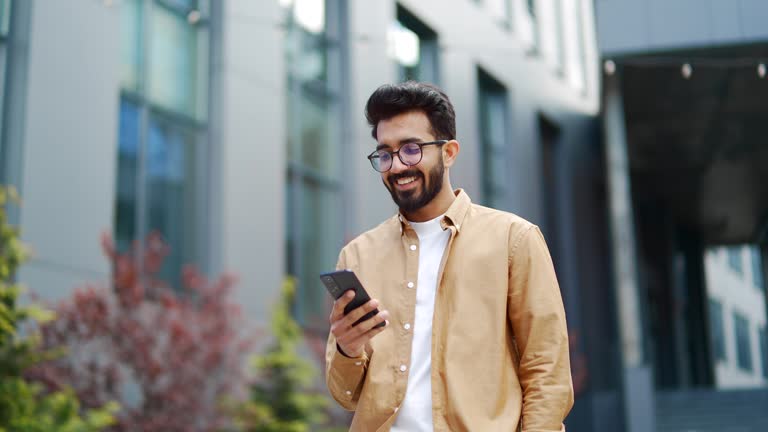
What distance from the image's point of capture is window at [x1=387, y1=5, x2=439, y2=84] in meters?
16.6

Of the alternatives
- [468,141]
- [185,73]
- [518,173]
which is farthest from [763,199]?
[185,73]

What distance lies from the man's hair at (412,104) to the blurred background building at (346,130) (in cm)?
721

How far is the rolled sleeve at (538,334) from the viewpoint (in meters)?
2.58

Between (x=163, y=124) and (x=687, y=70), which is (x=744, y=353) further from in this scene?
(x=163, y=124)

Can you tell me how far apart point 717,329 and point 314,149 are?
70.1 feet

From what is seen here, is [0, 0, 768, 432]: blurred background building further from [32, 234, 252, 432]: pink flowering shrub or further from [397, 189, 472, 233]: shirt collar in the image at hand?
[397, 189, 472, 233]: shirt collar

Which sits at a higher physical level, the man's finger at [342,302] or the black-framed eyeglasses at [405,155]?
the black-framed eyeglasses at [405,155]

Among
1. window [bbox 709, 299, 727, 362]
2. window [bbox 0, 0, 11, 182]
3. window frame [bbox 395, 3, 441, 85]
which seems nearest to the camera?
window [bbox 0, 0, 11, 182]

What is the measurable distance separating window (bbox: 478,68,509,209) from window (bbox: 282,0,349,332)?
5.80 m

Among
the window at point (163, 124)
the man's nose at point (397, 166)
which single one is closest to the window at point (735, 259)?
the window at point (163, 124)

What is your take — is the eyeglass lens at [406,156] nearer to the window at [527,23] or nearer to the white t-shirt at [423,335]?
the white t-shirt at [423,335]

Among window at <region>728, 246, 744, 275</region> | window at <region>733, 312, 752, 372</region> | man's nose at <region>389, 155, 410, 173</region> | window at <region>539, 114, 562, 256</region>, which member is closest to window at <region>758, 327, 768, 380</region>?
window at <region>733, 312, 752, 372</region>

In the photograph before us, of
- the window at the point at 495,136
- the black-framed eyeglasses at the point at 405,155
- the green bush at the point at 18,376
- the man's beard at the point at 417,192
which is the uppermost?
the window at the point at 495,136

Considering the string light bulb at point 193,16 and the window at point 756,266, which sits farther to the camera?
the window at point 756,266
